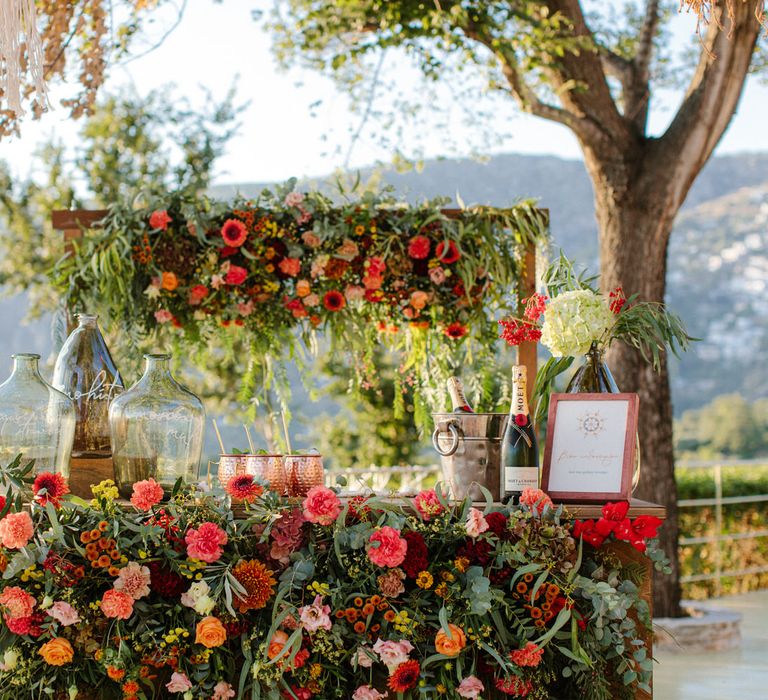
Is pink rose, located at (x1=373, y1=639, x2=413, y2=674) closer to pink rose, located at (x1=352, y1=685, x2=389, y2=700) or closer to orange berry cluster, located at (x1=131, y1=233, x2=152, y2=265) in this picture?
pink rose, located at (x1=352, y1=685, x2=389, y2=700)

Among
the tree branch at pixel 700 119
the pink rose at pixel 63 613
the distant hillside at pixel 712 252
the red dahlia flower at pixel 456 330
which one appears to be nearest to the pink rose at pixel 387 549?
the pink rose at pixel 63 613

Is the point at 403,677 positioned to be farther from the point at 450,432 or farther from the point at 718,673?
the point at 718,673

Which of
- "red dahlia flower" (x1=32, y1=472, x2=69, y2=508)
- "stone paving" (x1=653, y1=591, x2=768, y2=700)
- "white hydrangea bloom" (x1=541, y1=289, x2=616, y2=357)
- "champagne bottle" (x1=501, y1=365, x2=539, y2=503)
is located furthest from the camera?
"stone paving" (x1=653, y1=591, x2=768, y2=700)

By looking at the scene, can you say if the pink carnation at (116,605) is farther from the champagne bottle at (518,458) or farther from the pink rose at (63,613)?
the champagne bottle at (518,458)

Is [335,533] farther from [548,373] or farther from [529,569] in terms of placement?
[548,373]

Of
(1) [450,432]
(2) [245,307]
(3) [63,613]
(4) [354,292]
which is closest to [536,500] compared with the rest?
(1) [450,432]

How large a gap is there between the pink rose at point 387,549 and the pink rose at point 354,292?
1.90 metres

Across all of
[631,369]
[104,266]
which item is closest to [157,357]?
[104,266]

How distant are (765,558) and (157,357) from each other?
633 centimetres

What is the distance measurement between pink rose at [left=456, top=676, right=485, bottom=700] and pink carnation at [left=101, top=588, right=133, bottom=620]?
2.15 ft

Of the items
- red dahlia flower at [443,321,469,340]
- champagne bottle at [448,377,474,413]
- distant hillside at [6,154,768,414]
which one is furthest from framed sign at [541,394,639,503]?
distant hillside at [6,154,768,414]

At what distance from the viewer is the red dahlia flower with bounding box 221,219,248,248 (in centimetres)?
346

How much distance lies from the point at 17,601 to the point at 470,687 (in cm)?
88

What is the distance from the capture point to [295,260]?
11.6 ft
